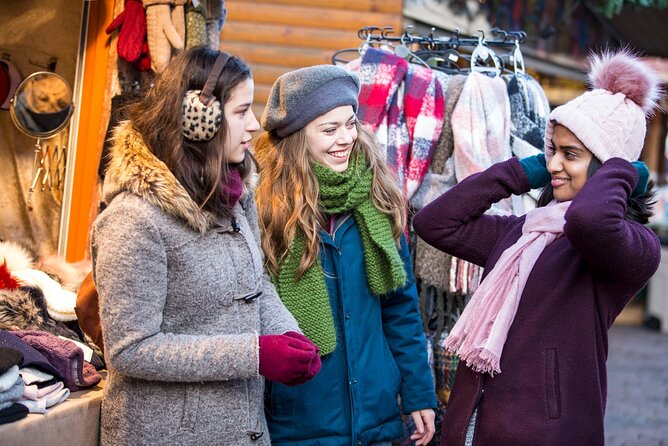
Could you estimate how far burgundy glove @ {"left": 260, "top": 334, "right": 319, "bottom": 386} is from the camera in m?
2.54

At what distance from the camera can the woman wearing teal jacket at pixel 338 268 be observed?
315cm

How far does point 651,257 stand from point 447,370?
1558 mm

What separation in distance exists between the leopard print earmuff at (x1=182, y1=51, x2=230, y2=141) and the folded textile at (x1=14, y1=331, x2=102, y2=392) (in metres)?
0.88

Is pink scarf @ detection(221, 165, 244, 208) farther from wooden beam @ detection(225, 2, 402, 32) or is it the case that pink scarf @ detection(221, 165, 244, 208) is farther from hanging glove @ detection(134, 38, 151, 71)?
wooden beam @ detection(225, 2, 402, 32)

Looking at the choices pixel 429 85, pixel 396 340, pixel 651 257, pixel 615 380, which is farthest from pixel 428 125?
pixel 615 380

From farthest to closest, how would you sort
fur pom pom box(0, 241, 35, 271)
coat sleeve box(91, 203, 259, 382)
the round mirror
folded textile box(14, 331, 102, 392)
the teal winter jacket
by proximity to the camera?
the round mirror
fur pom pom box(0, 241, 35, 271)
the teal winter jacket
folded textile box(14, 331, 102, 392)
coat sleeve box(91, 203, 259, 382)

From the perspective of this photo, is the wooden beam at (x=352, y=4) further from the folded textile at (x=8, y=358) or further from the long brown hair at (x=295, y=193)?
the folded textile at (x=8, y=358)

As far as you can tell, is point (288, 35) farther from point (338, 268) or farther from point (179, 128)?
point (179, 128)

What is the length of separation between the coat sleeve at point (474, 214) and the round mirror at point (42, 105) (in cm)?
199

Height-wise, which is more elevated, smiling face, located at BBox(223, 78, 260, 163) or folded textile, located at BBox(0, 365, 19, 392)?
smiling face, located at BBox(223, 78, 260, 163)

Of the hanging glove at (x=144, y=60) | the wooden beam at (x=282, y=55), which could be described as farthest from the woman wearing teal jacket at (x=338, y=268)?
the wooden beam at (x=282, y=55)

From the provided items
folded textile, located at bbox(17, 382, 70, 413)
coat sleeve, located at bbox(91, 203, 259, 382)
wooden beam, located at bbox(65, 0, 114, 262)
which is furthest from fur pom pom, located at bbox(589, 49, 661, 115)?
wooden beam, located at bbox(65, 0, 114, 262)

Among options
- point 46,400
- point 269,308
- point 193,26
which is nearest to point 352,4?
point 193,26

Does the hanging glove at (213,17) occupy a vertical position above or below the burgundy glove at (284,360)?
above
